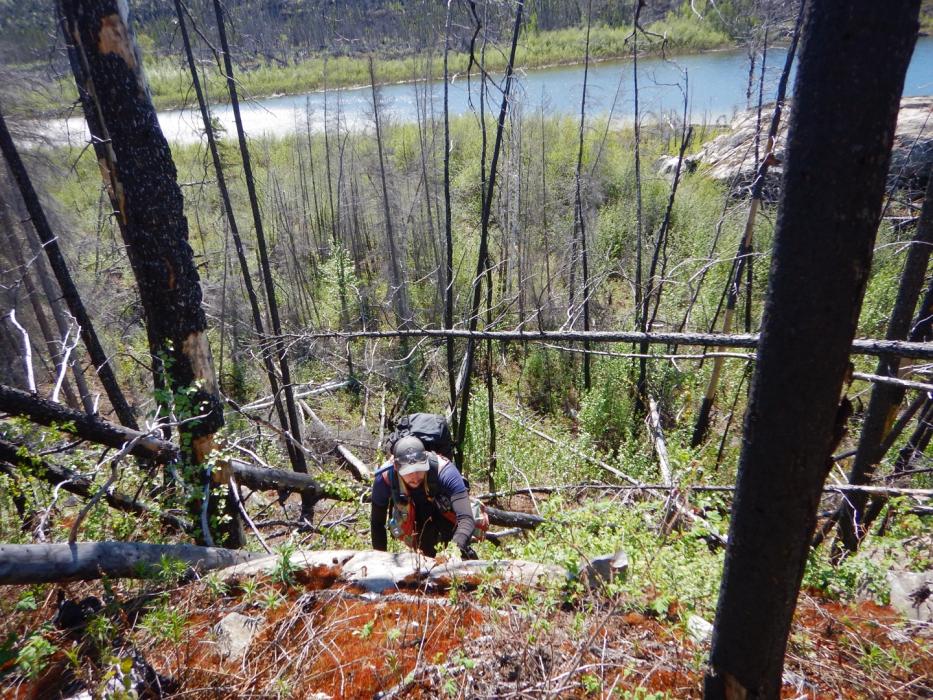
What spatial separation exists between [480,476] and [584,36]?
922 cm

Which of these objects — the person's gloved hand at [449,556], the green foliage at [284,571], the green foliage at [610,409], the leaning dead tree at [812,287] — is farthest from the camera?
the green foliage at [610,409]

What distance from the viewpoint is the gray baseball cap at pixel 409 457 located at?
150 inches

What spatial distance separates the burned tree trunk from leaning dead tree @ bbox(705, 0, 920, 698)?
11.8 ft

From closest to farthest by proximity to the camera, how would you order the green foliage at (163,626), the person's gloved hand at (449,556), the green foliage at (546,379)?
the green foliage at (163,626)
the person's gloved hand at (449,556)
the green foliage at (546,379)

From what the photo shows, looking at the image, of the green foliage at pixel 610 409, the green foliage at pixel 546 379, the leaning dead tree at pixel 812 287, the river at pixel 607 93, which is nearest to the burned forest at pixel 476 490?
the leaning dead tree at pixel 812 287

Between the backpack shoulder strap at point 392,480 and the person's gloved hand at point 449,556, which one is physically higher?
the person's gloved hand at point 449,556

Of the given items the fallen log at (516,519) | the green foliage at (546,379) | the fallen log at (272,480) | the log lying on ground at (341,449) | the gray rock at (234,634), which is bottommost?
the green foliage at (546,379)

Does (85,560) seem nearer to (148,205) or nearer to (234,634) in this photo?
(234,634)

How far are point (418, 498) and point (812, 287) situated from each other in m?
3.41

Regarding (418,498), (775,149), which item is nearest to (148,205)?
(418,498)

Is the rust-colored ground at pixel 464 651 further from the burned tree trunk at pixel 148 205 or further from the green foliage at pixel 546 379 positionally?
the green foliage at pixel 546 379

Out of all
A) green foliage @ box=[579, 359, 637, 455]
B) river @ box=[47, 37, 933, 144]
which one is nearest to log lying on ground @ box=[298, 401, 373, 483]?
green foliage @ box=[579, 359, 637, 455]

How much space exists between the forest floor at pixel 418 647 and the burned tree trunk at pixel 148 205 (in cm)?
133

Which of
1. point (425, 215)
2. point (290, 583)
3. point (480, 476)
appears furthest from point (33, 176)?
point (290, 583)
